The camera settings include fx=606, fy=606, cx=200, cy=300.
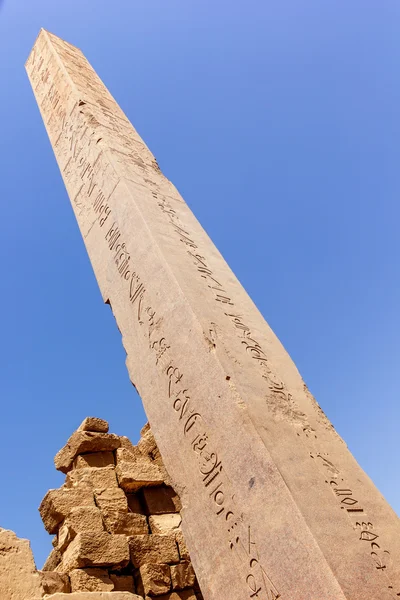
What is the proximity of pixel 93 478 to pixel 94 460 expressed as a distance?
23 centimetres

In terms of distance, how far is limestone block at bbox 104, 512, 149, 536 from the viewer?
406cm

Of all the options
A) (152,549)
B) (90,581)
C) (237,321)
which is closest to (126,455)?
(152,549)

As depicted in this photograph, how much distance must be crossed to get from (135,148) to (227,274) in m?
1.69

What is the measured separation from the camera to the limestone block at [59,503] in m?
4.04

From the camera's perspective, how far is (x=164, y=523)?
4.36 meters

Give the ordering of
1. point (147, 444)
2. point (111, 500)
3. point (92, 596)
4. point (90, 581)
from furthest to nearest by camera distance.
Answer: point (147, 444) < point (111, 500) < point (90, 581) < point (92, 596)

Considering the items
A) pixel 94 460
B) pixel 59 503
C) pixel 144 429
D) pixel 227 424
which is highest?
pixel 144 429

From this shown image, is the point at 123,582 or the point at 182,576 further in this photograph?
the point at 182,576

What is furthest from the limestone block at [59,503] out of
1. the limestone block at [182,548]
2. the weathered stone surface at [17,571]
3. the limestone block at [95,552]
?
the weathered stone surface at [17,571]

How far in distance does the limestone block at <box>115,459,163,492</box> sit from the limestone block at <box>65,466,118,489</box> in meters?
0.07

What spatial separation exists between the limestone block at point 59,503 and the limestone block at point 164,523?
48cm

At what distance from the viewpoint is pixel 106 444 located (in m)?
4.67

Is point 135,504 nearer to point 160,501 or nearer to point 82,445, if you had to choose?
point 160,501

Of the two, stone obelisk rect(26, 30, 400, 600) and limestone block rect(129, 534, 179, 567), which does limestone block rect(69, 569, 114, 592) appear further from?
stone obelisk rect(26, 30, 400, 600)
